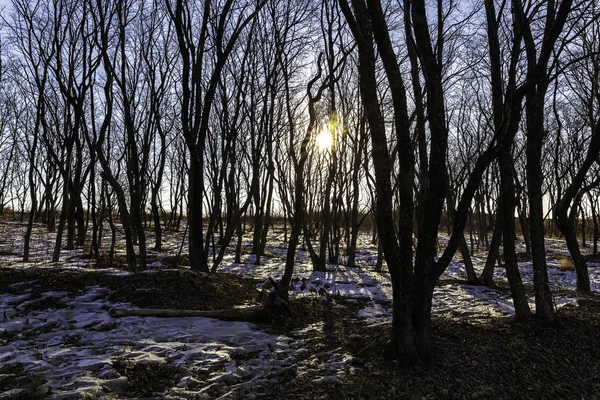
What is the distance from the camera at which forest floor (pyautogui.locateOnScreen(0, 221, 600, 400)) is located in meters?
3.39

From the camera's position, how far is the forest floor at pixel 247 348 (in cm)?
339

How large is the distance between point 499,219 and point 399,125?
5.34m

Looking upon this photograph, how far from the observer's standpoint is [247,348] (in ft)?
14.4

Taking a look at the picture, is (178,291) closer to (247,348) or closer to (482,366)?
(247,348)

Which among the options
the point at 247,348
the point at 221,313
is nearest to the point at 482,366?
the point at 247,348

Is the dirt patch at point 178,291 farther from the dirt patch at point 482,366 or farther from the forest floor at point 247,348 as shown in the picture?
the dirt patch at point 482,366

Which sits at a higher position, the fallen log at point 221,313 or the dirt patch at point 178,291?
the dirt patch at point 178,291

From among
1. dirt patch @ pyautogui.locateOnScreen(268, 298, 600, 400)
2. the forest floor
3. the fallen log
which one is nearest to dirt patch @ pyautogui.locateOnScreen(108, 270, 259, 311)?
the forest floor

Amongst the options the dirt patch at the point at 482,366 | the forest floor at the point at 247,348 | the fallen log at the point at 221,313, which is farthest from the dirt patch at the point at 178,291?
the dirt patch at the point at 482,366

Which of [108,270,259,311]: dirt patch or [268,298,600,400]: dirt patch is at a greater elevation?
[108,270,259,311]: dirt patch

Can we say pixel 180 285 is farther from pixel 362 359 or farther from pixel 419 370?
pixel 419 370

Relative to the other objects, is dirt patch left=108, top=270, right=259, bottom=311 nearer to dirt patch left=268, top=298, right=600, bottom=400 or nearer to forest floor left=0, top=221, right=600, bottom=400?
forest floor left=0, top=221, right=600, bottom=400

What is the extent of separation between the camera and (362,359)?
13.0ft

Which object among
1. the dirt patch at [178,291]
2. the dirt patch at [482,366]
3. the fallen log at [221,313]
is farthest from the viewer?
the dirt patch at [178,291]
